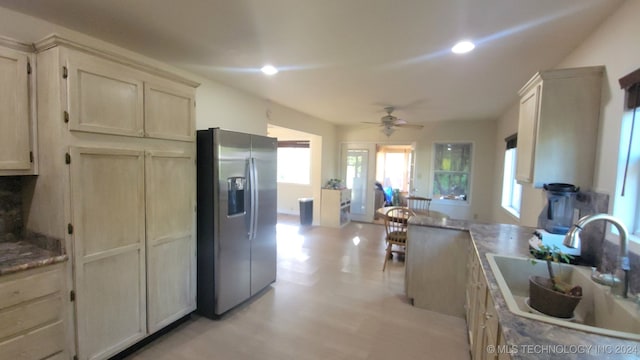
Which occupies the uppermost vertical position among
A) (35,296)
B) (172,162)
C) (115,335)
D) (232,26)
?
(232,26)

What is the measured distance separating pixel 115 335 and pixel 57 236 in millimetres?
848

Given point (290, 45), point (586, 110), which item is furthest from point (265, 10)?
point (586, 110)

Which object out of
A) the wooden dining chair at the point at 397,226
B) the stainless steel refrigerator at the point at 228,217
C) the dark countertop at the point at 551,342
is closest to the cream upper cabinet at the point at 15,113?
the stainless steel refrigerator at the point at 228,217

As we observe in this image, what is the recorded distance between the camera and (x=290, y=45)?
2.37 m

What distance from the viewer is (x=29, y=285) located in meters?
1.73

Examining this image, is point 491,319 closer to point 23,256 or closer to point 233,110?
point 23,256

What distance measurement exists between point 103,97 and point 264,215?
6.13 feet

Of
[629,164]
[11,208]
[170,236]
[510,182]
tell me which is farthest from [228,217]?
[510,182]

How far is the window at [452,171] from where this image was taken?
6375mm

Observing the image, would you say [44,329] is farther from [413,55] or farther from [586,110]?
[586,110]

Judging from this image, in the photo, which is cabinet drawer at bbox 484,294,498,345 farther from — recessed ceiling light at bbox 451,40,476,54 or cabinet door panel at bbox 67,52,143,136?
cabinet door panel at bbox 67,52,143,136

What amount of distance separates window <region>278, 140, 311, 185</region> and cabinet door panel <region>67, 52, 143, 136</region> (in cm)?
575

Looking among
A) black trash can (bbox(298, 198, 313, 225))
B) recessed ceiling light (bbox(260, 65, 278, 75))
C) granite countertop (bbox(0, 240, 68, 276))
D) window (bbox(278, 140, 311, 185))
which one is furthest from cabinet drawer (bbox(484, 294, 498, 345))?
window (bbox(278, 140, 311, 185))

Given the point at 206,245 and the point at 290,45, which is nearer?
the point at 290,45
